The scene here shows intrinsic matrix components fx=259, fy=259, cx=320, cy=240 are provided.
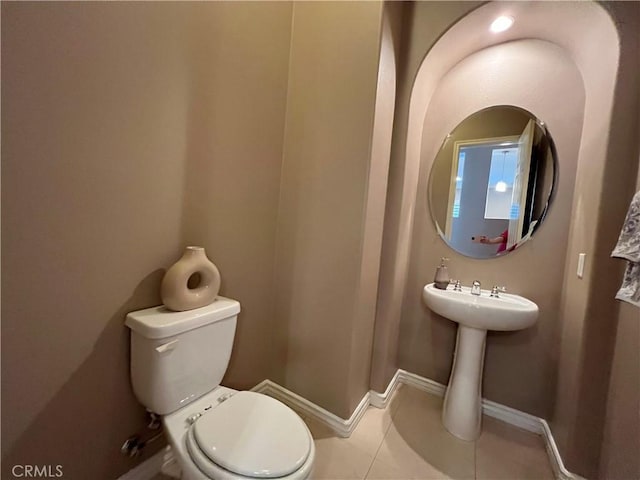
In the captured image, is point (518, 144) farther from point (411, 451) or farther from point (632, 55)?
point (411, 451)

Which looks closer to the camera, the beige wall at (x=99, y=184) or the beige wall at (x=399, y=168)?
the beige wall at (x=99, y=184)

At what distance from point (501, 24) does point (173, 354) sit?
2230 mm

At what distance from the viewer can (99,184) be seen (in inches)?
33.8

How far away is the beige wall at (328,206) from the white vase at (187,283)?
0.54 m

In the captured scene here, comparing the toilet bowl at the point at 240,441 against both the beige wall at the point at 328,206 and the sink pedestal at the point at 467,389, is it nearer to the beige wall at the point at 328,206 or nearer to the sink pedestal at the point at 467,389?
the beige wall at the point at 328,206

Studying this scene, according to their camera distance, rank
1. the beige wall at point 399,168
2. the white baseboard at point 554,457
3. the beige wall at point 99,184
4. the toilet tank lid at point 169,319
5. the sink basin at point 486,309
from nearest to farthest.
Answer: the beige wall at point 99,184
the toilet tank lid at point 169,319
the white baseboard at point 554,457
the sink basin at point 486,309
the beige wall at point 399,168

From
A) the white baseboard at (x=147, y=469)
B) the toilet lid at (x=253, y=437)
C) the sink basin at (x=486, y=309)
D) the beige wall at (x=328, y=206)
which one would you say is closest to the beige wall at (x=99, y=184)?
the white baseboard at (x=147, y=469)

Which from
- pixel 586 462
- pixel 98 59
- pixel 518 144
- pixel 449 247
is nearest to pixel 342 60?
pixel 98 59

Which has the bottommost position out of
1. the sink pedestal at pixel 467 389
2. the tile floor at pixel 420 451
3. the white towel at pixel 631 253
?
the tile floor at pixel 420 451

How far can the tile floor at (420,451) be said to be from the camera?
121cm

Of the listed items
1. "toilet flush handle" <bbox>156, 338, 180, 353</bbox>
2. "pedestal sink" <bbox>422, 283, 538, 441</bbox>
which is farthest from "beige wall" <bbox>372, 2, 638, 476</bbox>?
"toilet flush handle" <bbox>156, 338, 180, 353</bbox>

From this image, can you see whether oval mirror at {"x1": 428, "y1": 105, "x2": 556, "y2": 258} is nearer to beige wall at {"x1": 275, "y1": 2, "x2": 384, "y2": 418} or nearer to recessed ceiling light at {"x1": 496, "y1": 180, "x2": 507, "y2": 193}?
recessed ceiling light at {"x1": 496, "y1": 180, "x2": 507, "y2": 193}

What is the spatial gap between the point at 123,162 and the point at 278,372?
1.38m

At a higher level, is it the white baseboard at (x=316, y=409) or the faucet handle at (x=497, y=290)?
the faucet handle at (x=497, y=290)
